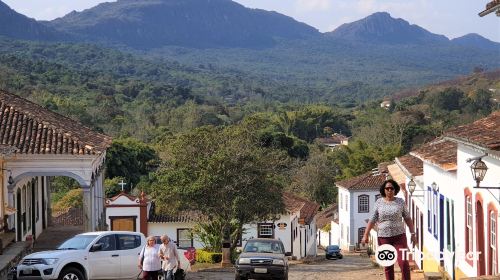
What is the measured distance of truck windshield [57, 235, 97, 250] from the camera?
1916 centimetres

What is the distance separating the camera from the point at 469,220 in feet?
59.0

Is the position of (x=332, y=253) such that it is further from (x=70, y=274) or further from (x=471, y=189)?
(x=471, y=189)

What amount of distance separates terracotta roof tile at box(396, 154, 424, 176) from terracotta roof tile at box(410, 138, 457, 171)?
1.57 meters

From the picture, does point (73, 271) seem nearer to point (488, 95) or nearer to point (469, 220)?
point (469, 220)

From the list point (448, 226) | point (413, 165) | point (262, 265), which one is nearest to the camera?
point (448, 226)

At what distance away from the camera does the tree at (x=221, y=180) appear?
35125mm

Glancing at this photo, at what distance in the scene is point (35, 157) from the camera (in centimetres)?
2628

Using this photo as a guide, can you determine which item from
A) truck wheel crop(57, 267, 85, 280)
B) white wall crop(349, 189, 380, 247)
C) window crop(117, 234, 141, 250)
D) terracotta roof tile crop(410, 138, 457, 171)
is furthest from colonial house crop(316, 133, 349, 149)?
truck wheel crop(57, 267, 85, 280)

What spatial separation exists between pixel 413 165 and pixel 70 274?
46.3 ft

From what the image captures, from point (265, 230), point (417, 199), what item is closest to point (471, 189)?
point (417, 199)

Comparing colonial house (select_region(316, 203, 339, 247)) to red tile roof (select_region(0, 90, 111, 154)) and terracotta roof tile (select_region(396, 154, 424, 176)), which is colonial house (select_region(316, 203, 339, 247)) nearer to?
terracotta roof tile (select_region(396, 154, 424, 176))

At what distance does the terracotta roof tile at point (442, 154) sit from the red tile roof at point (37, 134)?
9856 millimetres

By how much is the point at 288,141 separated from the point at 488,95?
60171 millimetres

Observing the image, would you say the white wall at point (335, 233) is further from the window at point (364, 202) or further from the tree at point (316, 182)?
the window at point (364, 202)
